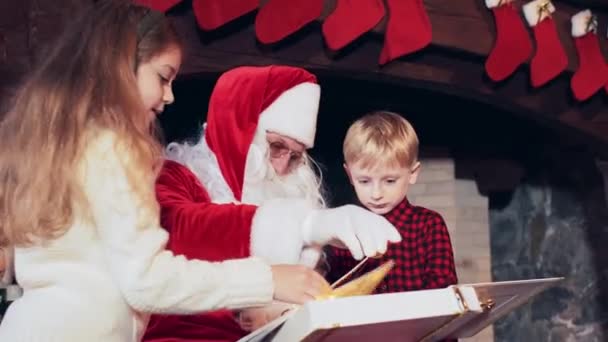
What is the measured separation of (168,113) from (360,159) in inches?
52.6

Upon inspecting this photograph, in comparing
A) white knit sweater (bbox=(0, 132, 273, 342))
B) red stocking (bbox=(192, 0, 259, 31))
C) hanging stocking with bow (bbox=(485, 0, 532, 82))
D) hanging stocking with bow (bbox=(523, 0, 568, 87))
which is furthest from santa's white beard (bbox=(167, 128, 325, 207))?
hanging stocking with bow (bbox=(523, 0, 568, 87))

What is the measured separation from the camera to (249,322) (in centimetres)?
142

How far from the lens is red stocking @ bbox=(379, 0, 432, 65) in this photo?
240 cm

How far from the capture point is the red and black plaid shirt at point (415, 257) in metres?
1.58

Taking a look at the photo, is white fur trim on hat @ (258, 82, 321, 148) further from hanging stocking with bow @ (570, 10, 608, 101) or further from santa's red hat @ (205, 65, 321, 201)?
hanging stocking with bow @ (570, 10, 608, 101)

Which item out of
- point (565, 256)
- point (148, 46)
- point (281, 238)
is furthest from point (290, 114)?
point (565, 256)

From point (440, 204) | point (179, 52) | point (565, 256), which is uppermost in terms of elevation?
point (179, 52)

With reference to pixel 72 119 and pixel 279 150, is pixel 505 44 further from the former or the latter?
pixel 72 119

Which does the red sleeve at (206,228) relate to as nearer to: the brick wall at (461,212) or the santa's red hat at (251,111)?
the santa's red hat at (251,111)

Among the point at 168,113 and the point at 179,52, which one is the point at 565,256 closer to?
the point at 168,113

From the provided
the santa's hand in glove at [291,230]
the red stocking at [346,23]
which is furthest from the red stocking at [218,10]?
the santa's hand in glove at [291,230]

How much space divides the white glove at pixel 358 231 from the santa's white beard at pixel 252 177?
34 centimetres

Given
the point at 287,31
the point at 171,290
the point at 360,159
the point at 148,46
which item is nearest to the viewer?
the point at 171,290

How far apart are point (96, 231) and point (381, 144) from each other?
64 centimetres
